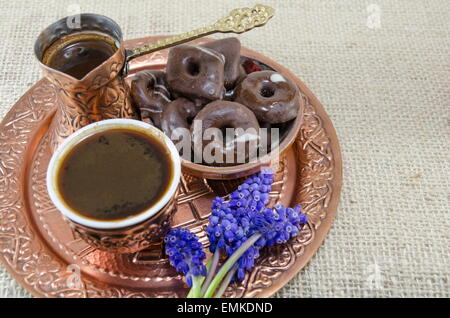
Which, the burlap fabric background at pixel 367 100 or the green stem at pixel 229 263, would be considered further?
the burlap fabric background at pixel 367 100

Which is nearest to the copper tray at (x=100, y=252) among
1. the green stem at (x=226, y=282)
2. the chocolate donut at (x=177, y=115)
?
the green stem at (x=226, y=282)

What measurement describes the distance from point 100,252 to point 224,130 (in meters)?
0.48

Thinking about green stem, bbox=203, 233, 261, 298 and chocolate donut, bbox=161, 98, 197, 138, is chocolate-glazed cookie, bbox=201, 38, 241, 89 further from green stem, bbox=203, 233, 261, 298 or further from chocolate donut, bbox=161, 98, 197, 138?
green stem, bbox=203, 233, 261, 298

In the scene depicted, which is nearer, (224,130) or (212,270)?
(212,270)

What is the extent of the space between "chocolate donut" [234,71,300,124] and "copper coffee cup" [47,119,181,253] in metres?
0.33

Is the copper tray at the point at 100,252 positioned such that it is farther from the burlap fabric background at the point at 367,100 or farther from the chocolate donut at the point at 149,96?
the chocolate donut at the point at 149,96

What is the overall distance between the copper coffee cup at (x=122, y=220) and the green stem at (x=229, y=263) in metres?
0.18

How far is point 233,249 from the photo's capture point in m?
1.24

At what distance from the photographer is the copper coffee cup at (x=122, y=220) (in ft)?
3.53

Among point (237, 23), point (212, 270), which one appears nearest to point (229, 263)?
point (212, 270)

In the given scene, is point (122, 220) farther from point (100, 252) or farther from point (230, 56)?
point (230, 56)

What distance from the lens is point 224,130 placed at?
138cm

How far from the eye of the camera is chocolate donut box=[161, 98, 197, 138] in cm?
139
